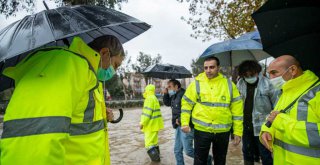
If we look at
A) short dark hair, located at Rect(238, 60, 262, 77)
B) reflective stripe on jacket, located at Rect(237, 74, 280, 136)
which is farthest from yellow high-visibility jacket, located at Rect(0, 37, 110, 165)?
short dark hair, located at Rect(238, 60, 262, 77)

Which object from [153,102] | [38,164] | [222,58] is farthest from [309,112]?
[153,102]

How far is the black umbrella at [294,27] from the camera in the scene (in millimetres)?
2695

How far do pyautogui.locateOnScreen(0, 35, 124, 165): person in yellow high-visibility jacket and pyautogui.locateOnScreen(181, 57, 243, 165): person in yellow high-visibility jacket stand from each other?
9.05 ft

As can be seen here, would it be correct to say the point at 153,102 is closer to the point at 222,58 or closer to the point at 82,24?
the point at 222,58

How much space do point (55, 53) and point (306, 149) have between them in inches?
79.1

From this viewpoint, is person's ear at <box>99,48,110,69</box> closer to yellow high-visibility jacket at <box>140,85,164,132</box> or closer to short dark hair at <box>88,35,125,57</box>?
short dark hair at <box>88,35,125,57</box>

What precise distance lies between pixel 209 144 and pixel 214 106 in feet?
1.94

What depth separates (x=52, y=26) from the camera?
187cm

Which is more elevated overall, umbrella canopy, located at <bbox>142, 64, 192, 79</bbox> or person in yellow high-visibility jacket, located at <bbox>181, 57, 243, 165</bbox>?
umbrella canopy, located at <bbox>142, 64, 192, 79</bbox>

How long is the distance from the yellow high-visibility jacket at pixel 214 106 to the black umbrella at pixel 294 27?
1.70m

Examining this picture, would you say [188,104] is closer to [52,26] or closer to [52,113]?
[52,26]

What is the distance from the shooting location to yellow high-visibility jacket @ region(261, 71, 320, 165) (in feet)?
7.77

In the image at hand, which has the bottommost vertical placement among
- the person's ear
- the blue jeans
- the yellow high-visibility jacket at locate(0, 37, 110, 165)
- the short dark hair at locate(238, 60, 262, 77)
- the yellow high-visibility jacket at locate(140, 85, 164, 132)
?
the blue jeans

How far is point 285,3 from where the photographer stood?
2758 mm
